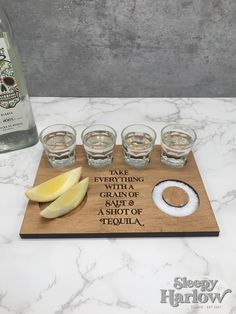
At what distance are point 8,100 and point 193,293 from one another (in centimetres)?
49

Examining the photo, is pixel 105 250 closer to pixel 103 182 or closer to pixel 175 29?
pixel 103 182

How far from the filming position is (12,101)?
25.1 inches

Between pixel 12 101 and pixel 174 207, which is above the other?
pixel 12 101

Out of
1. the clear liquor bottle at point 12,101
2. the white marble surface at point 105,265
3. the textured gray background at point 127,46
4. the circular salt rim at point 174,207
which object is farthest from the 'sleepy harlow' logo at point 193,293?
the textured gray background at point 127,46

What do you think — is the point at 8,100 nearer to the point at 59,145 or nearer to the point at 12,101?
the point at 12,101

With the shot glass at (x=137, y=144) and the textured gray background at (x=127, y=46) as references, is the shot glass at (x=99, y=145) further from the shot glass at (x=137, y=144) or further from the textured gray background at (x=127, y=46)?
the textured gray background at (x=127, y=46)

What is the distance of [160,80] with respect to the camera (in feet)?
2.88

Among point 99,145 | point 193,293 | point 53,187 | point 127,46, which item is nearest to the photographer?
point 193,293

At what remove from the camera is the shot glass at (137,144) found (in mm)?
626

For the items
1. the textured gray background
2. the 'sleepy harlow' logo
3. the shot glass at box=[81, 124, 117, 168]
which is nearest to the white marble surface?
the 'sleepy harlow' logo

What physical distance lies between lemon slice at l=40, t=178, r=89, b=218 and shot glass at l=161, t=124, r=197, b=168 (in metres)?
0.19

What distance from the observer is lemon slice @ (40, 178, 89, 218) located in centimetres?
52

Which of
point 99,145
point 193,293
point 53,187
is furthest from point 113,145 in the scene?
point 193,293

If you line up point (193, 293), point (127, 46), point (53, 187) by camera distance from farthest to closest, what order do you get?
point (127, 46) → point (53, 187) → point (193, 293)
